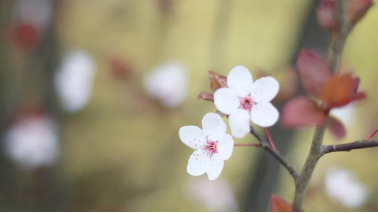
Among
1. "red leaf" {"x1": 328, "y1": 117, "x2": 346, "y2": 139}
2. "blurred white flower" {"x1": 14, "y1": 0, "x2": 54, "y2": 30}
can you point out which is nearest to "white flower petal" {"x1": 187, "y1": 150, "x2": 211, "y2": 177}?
"red leaf" {"x1": 328, "y1": 117, "x2": 346, "y2": 139}

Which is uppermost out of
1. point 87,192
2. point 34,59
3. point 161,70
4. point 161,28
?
point 161,28

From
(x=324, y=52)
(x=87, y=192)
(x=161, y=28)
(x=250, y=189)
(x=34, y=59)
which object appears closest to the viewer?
(x=324, y=52)

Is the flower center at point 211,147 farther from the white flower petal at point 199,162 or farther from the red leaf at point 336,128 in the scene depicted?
the red leaf at point 336,128

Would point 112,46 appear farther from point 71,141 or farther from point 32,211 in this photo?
point 32,211

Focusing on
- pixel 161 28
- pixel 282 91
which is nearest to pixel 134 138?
pixel 161 28

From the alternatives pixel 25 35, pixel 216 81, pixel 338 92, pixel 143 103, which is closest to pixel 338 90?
pixel 338 92

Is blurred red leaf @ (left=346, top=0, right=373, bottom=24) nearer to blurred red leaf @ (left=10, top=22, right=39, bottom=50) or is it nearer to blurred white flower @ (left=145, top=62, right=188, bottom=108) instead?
blurred white flower @ (left=145, top=62, right=188, bottom=108)

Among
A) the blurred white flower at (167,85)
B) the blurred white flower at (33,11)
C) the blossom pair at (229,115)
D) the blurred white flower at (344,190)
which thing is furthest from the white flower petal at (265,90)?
the blurred white flower at (33,11)
